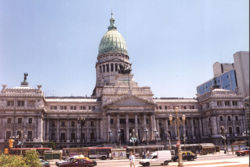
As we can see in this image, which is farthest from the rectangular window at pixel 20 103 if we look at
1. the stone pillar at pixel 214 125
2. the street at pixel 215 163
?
the stone pillar at pixel 214 125

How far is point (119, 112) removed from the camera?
260 ft

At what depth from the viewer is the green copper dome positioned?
10588 cm

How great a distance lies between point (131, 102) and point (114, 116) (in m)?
7.21

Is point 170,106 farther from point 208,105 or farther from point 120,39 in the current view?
point 120,39

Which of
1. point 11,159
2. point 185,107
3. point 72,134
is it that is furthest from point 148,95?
point 11,159

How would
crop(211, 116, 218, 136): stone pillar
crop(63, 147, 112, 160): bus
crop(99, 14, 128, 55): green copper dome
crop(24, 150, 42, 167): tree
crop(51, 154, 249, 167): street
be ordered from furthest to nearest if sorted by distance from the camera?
crop(99, 14, 128, 55): green copper dome, crop(211, 116, 218, 136): stone pillar, crop(63, 147, 112, 160): bus, crop(51, 154, 249, 167): street, crop(24, 150, 42, 167): tree

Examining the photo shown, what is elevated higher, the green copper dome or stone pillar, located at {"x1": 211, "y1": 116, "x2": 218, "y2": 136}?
the green copper dome

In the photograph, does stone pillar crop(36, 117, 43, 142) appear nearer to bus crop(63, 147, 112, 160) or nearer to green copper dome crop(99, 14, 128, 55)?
bus crop(63, 147, 112, 160)

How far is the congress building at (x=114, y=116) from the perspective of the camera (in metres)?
75.0

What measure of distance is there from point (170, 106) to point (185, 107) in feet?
20.2

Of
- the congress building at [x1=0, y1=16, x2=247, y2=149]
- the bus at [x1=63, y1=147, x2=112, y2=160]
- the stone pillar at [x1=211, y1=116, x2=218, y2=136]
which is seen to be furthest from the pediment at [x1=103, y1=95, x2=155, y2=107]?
the stone pillar at [x1=211, y1=116, x2=218, y2=136]

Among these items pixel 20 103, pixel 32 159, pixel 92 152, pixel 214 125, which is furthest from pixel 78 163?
pixel 214 125

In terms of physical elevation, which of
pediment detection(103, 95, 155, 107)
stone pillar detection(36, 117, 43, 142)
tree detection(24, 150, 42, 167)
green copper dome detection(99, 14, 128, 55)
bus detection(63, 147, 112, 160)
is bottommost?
bus detection(63, 147, 112, 160)

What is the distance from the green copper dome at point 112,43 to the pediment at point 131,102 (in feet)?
98.9
